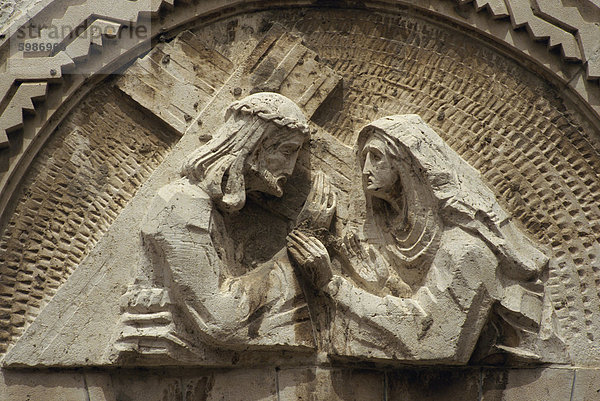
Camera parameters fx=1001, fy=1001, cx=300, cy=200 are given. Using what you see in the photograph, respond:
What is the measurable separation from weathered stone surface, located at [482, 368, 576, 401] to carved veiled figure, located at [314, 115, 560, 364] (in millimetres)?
140

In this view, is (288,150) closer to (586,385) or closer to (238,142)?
(238,142)

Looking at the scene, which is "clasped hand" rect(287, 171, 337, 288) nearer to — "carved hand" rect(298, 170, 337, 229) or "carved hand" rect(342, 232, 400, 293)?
"carved hand" rect(298, 170, 337, 229)

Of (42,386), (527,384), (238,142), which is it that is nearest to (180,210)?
(238,142)

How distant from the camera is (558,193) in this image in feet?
17.3

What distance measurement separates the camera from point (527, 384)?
5.10 metres

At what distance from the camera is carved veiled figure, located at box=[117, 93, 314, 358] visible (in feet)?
16.0

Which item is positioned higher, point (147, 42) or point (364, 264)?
point (147, 42)

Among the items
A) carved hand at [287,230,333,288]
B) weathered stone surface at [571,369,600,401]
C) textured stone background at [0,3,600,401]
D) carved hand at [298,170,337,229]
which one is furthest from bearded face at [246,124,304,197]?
weathered stone surface at [571,369,600,401]

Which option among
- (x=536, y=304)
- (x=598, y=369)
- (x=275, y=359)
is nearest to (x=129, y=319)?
(x=275, y=359)

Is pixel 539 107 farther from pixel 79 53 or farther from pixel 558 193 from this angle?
pixel 79 53

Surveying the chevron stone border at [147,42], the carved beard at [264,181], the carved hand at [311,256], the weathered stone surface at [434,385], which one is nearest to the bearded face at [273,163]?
the carved beard at [264,181]

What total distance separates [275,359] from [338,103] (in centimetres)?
142

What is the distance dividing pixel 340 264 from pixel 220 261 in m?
0.64

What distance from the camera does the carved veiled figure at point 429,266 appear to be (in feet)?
16.1
